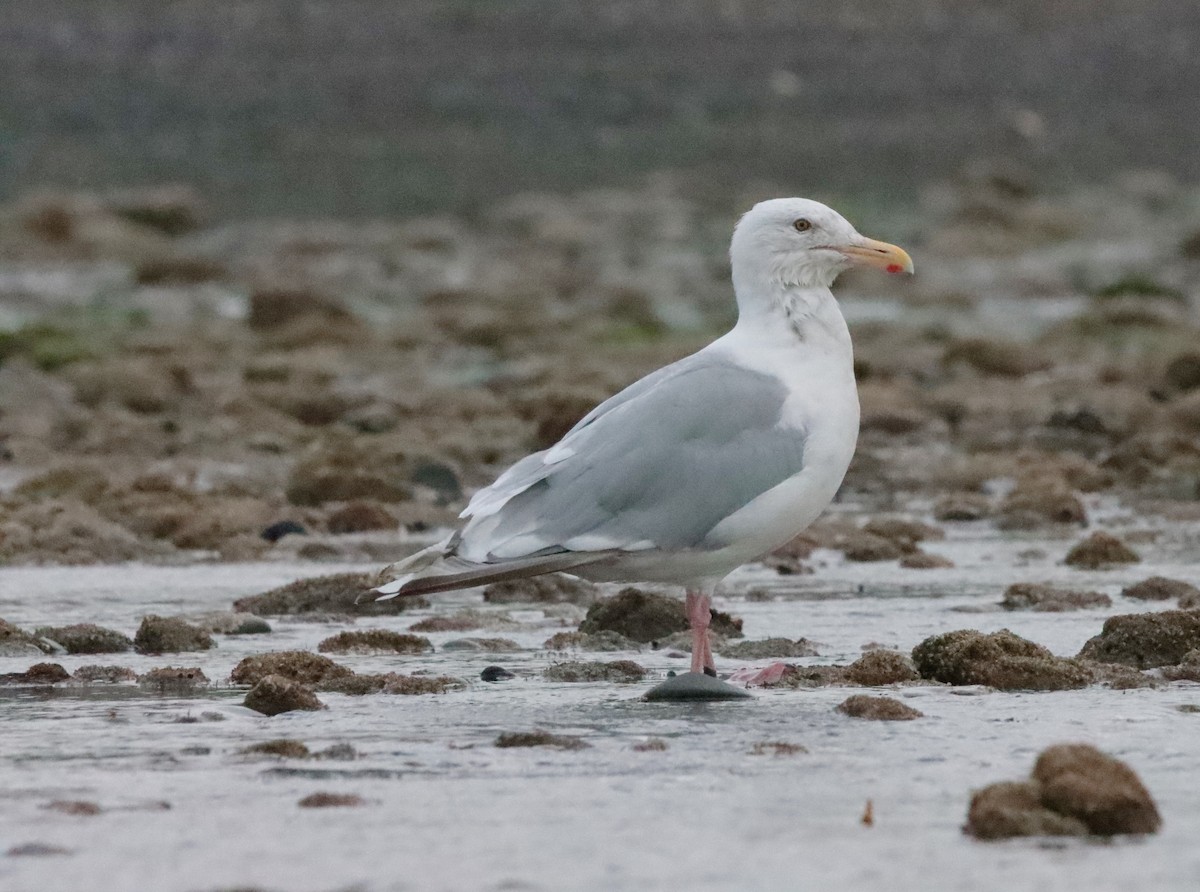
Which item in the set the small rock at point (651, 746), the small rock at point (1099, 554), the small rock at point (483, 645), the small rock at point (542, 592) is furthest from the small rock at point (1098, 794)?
the small rock at point (1099, 554)

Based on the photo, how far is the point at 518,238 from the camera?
3469cm

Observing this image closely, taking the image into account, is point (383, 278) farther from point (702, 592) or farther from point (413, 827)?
point (413, 827)

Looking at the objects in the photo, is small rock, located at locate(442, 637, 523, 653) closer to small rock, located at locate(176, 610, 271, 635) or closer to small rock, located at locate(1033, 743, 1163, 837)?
small rock, located at locate(176, 610, 271, 635)

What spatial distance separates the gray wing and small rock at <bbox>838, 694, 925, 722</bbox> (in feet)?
3.07

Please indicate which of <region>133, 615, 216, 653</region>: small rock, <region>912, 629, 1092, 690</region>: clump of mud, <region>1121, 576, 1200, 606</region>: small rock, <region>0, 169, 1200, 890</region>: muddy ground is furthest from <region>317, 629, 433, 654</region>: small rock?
<region>1121, 576, 1200, 606</region>: small rock

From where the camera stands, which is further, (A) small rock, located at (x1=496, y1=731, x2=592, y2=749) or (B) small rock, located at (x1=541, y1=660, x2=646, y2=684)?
(B) small rock, located at (x1=541, y1=660, x2=646, y2=684)

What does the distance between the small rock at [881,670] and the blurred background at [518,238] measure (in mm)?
3982

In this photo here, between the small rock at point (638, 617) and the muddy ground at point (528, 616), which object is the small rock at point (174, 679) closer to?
the muddy ground at point (528, 616)

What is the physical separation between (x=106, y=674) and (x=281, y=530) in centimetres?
372

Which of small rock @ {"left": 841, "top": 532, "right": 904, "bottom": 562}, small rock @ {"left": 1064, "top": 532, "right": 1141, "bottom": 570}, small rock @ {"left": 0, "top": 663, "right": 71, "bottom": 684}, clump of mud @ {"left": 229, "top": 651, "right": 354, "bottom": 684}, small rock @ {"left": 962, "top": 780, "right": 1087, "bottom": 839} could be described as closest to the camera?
small rock @ {"left": 962, "top": 780, "right": 1087, "bottom": 839}

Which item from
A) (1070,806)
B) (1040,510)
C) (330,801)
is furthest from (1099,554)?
(330,801)

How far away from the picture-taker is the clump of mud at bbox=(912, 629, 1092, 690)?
7230 mm

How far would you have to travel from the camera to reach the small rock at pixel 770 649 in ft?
26.8

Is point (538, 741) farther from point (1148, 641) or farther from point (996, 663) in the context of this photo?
point (1148, 641)
